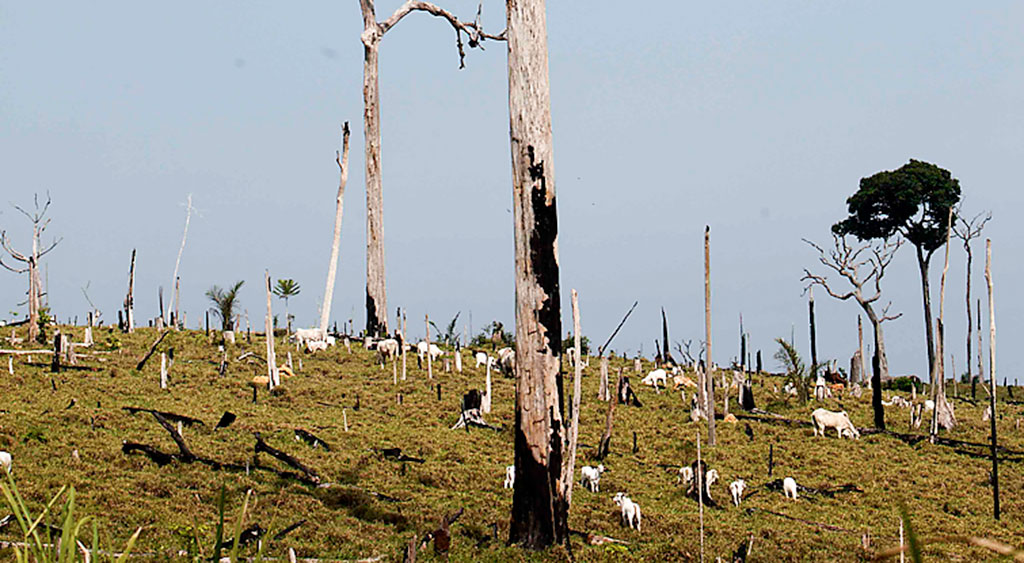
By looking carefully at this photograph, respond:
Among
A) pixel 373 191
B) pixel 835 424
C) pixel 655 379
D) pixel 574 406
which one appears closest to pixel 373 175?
pixel 373 191

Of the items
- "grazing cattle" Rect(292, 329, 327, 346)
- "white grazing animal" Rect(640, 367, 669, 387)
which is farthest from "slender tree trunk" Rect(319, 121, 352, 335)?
"white grazing animal" Rect(640, 367, 669, 387)

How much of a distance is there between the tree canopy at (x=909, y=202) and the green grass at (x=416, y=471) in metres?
17.3

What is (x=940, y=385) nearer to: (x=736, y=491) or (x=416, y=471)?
(x=736, y=491)

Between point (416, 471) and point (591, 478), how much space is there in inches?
103

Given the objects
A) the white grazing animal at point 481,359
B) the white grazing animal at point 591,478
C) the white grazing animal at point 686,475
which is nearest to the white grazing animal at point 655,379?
the white grazing animal at point 481,359

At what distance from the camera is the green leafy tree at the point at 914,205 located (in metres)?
35.6

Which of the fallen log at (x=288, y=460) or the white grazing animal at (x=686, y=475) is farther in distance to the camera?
the white grazing animal at (x=686, y=475)

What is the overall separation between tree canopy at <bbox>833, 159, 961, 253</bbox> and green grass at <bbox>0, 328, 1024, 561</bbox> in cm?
1732

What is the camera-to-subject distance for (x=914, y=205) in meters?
35.7

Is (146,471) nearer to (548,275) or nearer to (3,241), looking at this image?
(548,275)

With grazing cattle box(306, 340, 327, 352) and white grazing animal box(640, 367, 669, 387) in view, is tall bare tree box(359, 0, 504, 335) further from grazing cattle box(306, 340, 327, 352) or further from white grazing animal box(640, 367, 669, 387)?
white grazing animal box(640, 367, 669, 387)

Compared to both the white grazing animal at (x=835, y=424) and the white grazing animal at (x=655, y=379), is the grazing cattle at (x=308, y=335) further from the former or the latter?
the white grazing animal at (x=835, y=424)

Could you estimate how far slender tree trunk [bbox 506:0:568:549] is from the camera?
9203 mm

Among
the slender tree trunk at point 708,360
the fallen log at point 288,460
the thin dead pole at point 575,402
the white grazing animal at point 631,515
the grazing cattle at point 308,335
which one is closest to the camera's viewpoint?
the thin dead pole at point 575,402
